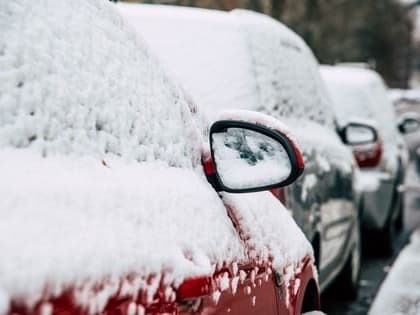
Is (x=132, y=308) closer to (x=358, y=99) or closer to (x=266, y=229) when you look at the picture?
(x=266, y=229)

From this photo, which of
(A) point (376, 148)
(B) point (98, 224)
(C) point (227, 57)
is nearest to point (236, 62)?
(C) point (227, 57)

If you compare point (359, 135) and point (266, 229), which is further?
point (359, 135)

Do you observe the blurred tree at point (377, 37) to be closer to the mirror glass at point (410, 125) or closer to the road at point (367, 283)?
the mirror glass at point (410, 125)

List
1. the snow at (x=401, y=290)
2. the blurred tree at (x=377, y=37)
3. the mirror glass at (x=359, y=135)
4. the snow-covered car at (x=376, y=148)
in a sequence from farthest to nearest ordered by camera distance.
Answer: the blurred tree at (x=377, y=37)
the snow-covered car at (x=376, y=148)
the mirror glass at (x=359, y=135)
the snow at (x=401, y=290)

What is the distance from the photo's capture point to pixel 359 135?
24.8ft

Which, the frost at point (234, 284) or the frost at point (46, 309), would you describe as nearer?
the frost at point (46, 309)

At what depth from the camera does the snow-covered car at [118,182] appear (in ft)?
6.00

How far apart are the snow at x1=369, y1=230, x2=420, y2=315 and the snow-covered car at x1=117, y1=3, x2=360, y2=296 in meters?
0.40

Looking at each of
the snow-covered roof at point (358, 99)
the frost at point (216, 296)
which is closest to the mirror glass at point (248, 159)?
the frost at point (216, 296)

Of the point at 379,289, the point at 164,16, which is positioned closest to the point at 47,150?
the point at 164,16

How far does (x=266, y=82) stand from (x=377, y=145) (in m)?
4.29

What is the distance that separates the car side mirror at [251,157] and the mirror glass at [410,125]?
8.68m

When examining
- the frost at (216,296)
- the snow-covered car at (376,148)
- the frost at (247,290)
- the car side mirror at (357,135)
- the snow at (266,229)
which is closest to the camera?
the frost at (216,296)

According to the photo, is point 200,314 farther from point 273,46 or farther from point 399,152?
point 399,152
